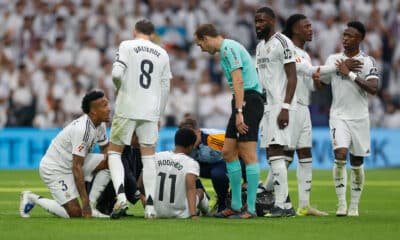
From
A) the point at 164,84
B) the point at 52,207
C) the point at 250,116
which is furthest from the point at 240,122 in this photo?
the point at 52,207

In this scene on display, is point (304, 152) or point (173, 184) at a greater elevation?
point (304, 152)

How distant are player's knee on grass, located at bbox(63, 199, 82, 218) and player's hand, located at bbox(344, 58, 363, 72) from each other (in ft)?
11.8

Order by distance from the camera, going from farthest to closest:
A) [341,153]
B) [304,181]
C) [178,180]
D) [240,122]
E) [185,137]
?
1. [304,181]
2. [341,153]
3. [185,137]
4. [178,180]
5. [240,122]

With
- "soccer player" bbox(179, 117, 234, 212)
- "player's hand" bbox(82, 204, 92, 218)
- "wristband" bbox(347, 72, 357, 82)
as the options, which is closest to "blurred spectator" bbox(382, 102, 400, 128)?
"wristband" bbox(347, 72, 357, 82)

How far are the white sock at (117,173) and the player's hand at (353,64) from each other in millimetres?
2954

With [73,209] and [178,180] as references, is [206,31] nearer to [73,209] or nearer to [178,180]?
[178,180]

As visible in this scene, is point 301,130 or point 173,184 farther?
point 301,130

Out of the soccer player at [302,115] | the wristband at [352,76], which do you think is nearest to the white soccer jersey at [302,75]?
the soccer player at [302,115]

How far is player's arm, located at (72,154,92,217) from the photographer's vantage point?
41.3ft

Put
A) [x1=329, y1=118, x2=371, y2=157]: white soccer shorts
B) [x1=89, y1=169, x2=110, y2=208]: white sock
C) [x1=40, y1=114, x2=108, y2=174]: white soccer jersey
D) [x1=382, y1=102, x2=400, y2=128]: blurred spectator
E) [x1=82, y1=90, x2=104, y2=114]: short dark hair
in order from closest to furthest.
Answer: [x1=40, y1=114, x2=108, y2=174]: white soccer jersey < [x1=82, y1=90, x2=104, y2=114]: short dark hair < [x1=89, y1=169, x2=110, y2=208]: white sock < [x1=329, y1=118, x2=371, y2=157]: white soccer shorts < [x1=382, y1=102, x2=400, y2=128]: blurred spectator

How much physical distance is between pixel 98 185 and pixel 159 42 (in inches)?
518

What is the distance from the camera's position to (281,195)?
13031 mm

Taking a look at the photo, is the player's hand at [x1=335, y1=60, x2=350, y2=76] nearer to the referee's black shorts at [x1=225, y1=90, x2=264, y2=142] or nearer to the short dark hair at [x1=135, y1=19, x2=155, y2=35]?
the referee's black shorts at [x1=225, y1=90, x2=264, y2=142]

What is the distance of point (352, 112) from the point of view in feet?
44.6
